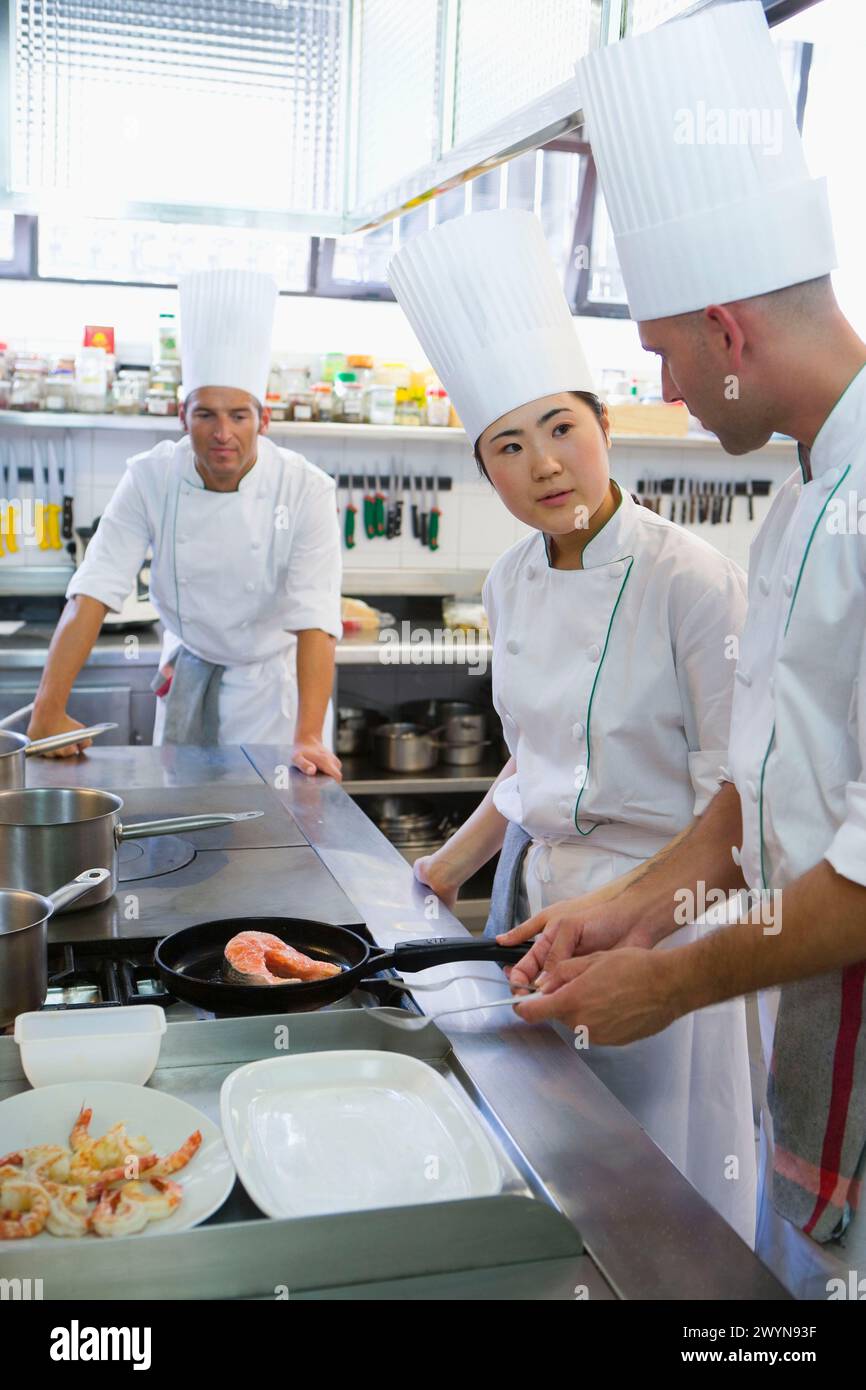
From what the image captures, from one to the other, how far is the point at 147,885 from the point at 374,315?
3804 millimetres

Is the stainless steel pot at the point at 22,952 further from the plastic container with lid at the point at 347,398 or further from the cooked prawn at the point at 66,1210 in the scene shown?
the plastic container with lid at the point at 347,398

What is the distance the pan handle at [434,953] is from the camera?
133 centimetres

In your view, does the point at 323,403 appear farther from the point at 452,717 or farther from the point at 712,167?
the point at 712,167

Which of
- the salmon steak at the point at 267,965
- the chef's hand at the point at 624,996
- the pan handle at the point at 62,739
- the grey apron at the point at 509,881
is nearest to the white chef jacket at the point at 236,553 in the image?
the pan handle at the point at 62,739

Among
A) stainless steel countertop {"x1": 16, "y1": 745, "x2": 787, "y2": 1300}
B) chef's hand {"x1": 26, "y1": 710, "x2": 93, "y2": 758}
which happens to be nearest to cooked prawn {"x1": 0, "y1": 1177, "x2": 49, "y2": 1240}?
stainless steel countertop {"x1": 16, "y1": 745, "x2": 787, "y2": 1300}

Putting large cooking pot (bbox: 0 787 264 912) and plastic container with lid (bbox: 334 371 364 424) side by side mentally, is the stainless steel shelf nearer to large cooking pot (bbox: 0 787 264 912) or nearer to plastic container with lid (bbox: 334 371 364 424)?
plastic container with lid (bbox: 334 371 364 424)

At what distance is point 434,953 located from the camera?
52.6 inches

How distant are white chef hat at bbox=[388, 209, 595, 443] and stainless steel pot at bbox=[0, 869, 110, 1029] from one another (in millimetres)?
961

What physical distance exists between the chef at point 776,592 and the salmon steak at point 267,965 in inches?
9.5

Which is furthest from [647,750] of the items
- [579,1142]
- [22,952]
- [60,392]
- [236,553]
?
[60,392]

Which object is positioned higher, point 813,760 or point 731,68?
point 731,68
